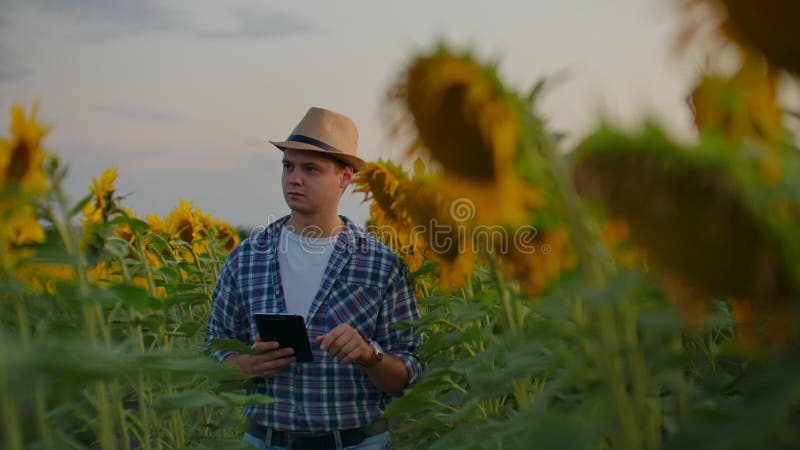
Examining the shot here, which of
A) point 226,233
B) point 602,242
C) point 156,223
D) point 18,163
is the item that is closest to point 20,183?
point 18,163

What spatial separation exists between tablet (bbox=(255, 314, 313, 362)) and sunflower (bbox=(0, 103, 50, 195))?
58.6 inches

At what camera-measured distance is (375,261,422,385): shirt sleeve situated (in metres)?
3.86

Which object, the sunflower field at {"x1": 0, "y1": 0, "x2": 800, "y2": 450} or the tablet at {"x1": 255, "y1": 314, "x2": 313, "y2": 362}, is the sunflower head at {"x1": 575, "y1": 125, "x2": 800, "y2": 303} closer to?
the sunflower field at {"x1": 0, "y1": 0, "x2": 800, "y2": 450}

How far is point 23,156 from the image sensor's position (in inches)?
72.9

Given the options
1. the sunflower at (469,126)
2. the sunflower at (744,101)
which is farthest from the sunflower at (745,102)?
the sunflower at (469,126)

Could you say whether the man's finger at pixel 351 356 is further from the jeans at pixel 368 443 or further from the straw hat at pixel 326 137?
the straw hat at pixel 326 137

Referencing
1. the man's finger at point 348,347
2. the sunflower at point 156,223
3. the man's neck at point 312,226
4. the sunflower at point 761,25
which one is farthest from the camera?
the sunflower at point 156,223

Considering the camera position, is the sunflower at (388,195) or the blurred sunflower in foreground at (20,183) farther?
the sunflower at (388,195)

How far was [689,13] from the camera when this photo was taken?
1.29 metres

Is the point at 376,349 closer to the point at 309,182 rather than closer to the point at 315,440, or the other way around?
the point at 315,440

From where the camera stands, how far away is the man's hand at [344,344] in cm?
333

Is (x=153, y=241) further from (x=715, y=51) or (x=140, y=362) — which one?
(x=715, y=51)

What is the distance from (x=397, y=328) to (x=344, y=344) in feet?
1.66

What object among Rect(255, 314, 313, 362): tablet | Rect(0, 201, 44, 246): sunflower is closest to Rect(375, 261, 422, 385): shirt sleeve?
Rect(255, 314, 313, 362): tablet
